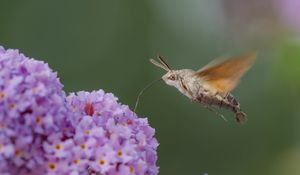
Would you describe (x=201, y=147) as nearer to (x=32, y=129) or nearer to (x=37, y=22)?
(x=37, y=22)

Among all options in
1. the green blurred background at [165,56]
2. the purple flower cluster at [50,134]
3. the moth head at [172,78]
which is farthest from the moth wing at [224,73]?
the green blurred background at [165,56]

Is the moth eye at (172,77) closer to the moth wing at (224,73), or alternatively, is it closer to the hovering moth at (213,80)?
the hovering moth at (213,80)

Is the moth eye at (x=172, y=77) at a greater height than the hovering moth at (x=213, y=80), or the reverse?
the moth eye at (x=172, y=77)

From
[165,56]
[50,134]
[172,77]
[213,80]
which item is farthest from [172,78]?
[165,56]

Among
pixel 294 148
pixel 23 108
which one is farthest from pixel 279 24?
pixel 23 108

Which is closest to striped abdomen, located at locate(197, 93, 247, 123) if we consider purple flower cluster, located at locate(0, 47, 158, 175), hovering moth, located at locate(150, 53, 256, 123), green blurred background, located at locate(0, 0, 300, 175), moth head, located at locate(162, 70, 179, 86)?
hovering moth, located at locate(150, 53, 256, 123)

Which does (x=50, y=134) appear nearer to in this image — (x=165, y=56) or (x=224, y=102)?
(x=224, y=102)
